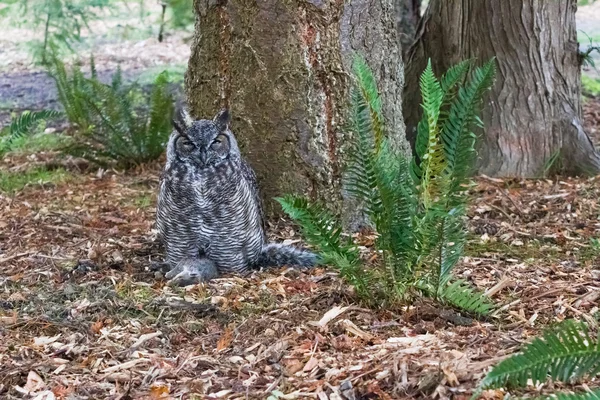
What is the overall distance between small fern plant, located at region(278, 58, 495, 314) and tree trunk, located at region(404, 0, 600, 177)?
2.95m

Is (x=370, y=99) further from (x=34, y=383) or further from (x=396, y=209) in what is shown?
(x=34, y=383)

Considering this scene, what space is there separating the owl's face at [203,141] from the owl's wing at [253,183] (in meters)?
0.19

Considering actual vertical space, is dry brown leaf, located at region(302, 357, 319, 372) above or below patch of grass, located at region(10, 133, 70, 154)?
above

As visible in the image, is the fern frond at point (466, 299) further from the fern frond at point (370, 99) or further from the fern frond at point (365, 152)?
the fern frond at point (370, 99)

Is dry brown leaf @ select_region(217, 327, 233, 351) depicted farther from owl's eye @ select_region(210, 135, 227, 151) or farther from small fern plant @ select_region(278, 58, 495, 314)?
owl's eye @ select_region(210, 135, 227, 151)

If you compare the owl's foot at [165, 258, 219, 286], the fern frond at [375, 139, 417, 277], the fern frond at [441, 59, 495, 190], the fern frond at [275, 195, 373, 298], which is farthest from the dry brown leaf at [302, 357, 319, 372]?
the owl's foot at [165, 258, 219, 286]

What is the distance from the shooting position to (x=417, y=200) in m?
3.46

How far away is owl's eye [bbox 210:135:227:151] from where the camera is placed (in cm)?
453

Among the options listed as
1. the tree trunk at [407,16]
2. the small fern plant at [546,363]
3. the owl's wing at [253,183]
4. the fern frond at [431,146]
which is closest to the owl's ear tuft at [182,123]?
the owl's wing at [253,183]

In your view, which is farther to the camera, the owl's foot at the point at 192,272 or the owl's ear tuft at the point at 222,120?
the owl's ear tuft at the point at 222,120

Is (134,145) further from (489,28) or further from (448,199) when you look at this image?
(448,199)

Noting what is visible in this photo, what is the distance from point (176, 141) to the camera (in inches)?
181

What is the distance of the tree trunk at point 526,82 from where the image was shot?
628 centimetres

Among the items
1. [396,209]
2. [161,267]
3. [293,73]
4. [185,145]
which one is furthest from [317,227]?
[293,73]
